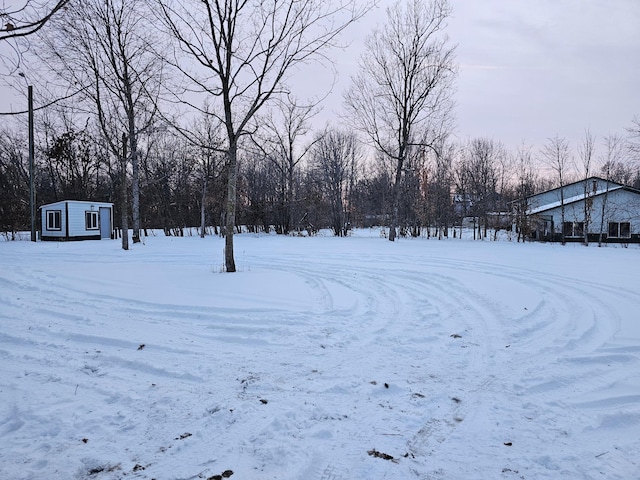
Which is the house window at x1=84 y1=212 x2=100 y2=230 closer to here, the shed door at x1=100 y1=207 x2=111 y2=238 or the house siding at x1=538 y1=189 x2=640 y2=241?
the shed door at x1=100 y1=207 x2=111 y2=238

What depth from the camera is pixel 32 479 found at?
2.03 meters

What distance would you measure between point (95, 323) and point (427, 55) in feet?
71.9

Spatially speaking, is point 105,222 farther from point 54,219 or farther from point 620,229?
point 620,229

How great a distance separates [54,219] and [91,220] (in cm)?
205

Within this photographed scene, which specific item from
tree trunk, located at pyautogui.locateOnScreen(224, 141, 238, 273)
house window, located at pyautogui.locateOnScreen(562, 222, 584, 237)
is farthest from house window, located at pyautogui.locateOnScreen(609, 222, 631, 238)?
tree trunk, located at pyautogui.locateOnScreen(224, 141, 238, 273)

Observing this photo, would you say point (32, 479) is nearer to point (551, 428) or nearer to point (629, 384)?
point (551, 428)

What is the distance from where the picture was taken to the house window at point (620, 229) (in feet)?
87.5

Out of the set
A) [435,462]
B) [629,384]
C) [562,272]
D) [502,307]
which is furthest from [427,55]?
[435,462]

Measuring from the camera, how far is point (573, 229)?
27.0m

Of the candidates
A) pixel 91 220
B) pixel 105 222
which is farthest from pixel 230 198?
pixel 105 222

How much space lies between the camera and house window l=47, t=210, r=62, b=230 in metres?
23.3

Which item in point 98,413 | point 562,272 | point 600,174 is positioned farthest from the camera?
point 600,174

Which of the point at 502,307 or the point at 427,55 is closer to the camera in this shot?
the point at 502,307

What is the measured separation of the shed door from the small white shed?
110 mm
